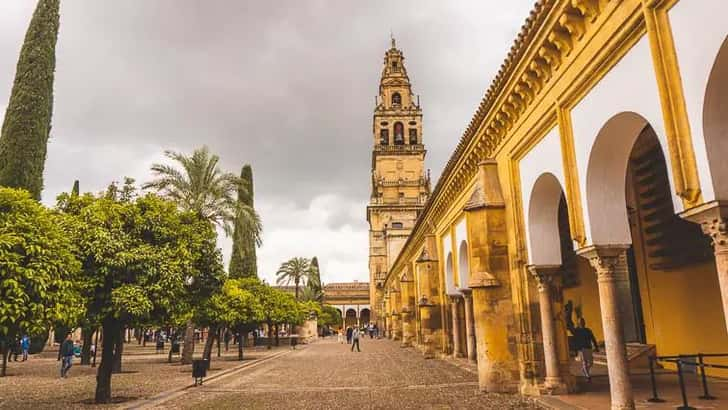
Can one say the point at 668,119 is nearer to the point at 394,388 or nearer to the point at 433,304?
the point at 394,388

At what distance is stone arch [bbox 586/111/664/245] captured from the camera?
718 centimetres

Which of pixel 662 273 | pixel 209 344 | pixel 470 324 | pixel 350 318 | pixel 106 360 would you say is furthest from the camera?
pixel 350 318

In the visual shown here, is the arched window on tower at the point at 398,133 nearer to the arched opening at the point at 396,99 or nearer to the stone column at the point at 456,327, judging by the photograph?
the arched opening at the point at 396,99

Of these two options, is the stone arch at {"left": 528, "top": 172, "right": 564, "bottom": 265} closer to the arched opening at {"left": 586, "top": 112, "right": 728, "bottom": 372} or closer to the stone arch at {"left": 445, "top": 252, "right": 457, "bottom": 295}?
the arched opening at {"left": 586, "top": 112, "right": 728, "bottom": 372}

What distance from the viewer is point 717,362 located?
10.6m

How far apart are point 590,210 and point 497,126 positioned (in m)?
4.15

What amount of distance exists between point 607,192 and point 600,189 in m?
0.11

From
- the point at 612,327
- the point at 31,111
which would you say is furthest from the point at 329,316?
the point at 612,327

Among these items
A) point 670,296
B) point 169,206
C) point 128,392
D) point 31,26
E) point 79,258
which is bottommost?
point 128,392

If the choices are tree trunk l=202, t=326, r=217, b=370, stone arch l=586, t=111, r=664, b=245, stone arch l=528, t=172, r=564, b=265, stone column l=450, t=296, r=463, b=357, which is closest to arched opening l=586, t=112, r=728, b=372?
stone arch l=528, t=172, r=564, b=265

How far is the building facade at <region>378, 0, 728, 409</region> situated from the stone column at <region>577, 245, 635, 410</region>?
0.7 inches

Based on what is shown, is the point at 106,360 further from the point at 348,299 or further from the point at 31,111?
the point at 348,299

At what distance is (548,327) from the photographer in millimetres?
9438

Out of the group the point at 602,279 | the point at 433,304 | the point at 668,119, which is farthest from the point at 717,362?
the point at 433,304
